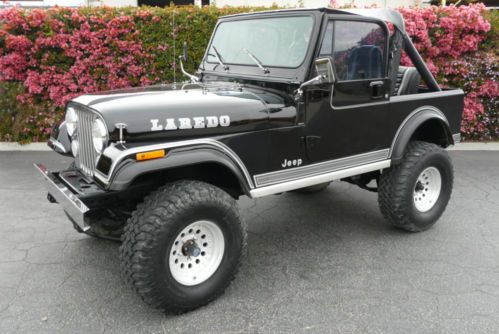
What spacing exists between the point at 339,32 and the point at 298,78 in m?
0.54

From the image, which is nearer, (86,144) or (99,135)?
(99,135)

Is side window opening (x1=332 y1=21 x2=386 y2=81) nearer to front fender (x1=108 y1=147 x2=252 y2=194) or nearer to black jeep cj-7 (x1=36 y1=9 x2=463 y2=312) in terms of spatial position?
black jeep cj-7 (x1=36 y1=9 x2=463 y2=312)

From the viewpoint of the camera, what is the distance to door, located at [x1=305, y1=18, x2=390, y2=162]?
3.19m

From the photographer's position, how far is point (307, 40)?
3.18 m

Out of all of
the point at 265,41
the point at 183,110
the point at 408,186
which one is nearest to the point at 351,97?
the point at 265,41

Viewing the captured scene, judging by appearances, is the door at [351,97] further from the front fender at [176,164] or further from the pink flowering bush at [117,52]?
the pink flowering bush at [117,52]

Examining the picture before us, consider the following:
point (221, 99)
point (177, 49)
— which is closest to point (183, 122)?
point (221, 99)

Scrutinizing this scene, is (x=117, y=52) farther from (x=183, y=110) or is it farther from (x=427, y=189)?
(x=427, y=189)

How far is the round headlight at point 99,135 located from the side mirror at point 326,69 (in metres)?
1.44

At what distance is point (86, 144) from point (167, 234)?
87 centimetres

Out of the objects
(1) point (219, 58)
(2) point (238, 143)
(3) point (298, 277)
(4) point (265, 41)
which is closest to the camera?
(2) point (238, 143)

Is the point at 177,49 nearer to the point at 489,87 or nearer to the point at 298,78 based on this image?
the point at 298,78

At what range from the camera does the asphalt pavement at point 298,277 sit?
8.80 feet

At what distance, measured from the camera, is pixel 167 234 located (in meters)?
2.54
